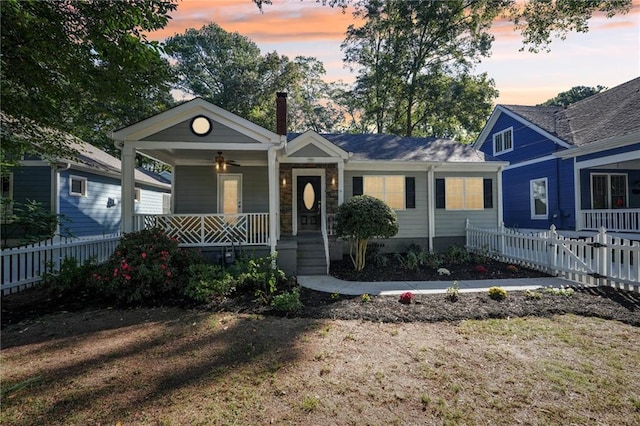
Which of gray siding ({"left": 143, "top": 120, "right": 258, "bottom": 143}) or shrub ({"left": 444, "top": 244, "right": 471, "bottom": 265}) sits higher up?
gray siding ({"left": 143, "top": 120, "right": 258, "bottom": 143})

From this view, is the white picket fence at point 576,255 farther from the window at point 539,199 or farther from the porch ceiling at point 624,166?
the porch ceiling at point 624,166

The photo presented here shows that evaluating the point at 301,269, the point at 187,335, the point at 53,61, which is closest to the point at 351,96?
the point at 301,269

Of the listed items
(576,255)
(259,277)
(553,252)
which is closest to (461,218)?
(553,252)

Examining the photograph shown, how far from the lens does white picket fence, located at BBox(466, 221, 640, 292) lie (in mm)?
6102

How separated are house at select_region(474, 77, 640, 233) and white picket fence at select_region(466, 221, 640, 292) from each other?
4.09m

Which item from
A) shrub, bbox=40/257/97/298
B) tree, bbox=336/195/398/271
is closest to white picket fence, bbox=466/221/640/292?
tree, bbox=336/195/398/271

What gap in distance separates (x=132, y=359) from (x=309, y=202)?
25.4 feet

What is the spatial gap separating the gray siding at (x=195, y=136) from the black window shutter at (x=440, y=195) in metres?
6.93

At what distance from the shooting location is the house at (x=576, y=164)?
10.3 metres

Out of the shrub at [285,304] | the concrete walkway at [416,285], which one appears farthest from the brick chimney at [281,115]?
the shrub at [285,304]

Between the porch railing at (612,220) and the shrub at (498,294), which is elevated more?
the porch railing at (612,220)

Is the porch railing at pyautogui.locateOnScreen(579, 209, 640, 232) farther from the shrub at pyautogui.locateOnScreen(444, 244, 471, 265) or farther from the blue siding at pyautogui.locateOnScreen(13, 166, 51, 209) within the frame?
the blue siding at pyautogui.locateOnScreen(13, 166, 51, 209)

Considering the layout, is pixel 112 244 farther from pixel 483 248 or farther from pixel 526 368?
pixel 483 248

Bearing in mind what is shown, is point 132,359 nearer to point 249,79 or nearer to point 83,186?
point 83,186
